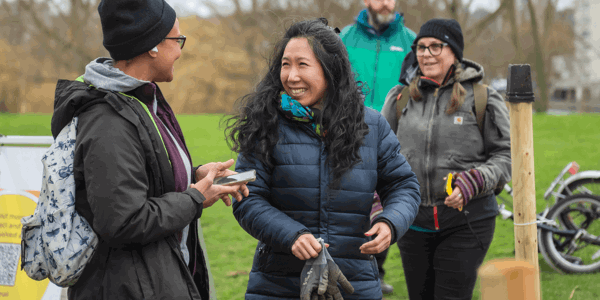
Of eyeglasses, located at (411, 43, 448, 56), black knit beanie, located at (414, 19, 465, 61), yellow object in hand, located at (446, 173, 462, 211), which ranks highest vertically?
black knit beanie, located at (414, 19, 465, 61)

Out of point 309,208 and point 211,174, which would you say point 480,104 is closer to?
point 309,208

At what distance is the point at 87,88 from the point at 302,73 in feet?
2.74

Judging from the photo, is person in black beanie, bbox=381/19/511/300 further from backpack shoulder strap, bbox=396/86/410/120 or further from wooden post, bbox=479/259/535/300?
wooden post, bbox=479/259/535/300

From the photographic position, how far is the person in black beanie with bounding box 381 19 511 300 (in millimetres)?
3000

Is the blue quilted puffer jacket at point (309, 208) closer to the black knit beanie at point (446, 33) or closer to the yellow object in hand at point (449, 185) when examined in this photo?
the yellow object in hand at point (449, 185)

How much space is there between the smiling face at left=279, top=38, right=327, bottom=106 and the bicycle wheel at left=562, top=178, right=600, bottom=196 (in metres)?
4.14

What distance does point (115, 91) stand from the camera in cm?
182

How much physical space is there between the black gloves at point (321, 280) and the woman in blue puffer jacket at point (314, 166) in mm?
126

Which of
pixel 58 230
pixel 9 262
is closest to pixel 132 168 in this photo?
pixel 58 230

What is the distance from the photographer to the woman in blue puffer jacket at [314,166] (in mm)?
2141

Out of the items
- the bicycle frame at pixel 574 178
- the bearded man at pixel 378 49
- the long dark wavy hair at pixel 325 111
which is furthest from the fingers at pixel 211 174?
the bicycle frame at pixel 574 178

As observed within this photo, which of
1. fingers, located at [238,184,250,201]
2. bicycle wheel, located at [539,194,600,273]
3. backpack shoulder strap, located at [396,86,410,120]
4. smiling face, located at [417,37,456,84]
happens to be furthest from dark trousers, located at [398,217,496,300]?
bicycle wheel, located at [539,194,600,273]

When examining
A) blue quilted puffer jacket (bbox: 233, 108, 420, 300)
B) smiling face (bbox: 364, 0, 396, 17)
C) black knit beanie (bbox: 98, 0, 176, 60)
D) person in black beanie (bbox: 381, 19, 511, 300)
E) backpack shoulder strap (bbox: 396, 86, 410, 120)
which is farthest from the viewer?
smiling face (bbox: 364, 0, 396, 17)

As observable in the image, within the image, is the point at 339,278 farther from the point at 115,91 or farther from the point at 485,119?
the point at 485,119
